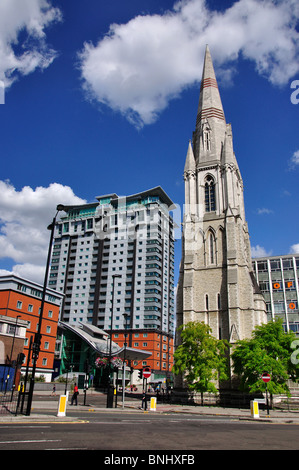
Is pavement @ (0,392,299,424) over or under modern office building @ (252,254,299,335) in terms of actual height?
under

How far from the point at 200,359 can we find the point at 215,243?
18.7m

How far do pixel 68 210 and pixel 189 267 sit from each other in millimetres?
75693

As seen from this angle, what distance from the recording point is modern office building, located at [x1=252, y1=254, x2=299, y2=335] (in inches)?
2859

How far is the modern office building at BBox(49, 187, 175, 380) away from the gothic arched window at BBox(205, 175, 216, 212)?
143 feet

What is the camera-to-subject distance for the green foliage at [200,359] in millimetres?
35156

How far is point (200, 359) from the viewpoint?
36062 millimetres

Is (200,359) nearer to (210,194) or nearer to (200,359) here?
(200,359)

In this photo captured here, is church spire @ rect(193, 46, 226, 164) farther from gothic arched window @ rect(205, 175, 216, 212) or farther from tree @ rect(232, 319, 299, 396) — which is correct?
tree @ rect(232, 319, 299, 396)

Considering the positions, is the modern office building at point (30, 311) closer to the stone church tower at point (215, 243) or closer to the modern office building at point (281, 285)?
the stone church tower at point (215, 243)

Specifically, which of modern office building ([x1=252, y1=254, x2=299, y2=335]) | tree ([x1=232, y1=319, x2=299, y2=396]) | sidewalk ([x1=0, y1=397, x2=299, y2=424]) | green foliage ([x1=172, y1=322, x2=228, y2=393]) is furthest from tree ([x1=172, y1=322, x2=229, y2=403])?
modern office building ([x1=252, y1=254, x2=299, y2=335])

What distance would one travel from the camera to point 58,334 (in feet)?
237

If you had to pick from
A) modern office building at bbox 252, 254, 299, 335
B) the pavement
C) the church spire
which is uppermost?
the church spire

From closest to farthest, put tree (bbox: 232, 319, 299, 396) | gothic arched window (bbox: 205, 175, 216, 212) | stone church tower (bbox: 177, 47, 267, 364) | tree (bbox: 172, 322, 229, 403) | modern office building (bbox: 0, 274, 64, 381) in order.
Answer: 1. tree (bbox: 232, 319, 299, 396)
2. tree (bbox: 172, 322, 229, 403)
3. stone church tower (bbox: 177, 47, 267, 364)
4. gothic arched window (bbox: 205, 175, 216, 212)
5. modern office building (bbox: 0, 274, 64, 381)

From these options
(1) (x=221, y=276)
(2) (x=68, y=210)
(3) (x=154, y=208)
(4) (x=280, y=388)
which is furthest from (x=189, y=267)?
(2) (x=68, y=210)
